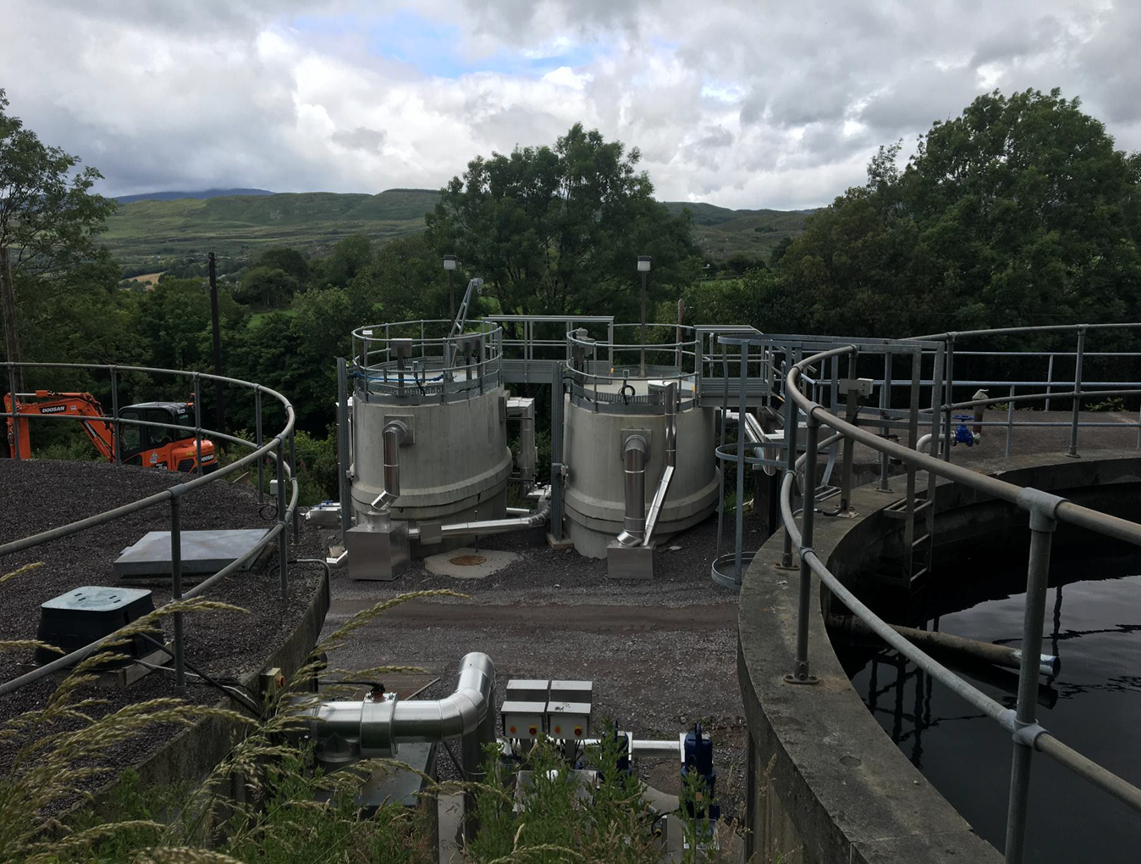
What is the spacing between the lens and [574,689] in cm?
740

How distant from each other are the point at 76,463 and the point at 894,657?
264 inches

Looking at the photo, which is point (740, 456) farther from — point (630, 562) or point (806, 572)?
point (806, 572)

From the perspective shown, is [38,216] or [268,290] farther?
[268,290]

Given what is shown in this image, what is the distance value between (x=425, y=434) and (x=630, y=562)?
454cm

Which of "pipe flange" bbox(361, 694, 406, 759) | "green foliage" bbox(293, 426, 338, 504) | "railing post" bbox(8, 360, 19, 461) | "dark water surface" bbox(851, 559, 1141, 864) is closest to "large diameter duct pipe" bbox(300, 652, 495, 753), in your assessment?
"pipe flange" bbox(361, 694, 406, 759)

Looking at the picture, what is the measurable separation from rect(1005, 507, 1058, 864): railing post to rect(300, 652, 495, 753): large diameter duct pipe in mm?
3251

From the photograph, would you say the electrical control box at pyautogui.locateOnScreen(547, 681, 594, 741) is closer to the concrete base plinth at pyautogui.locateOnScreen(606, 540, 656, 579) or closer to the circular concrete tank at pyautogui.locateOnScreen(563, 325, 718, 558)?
the concrete base plinth at pyautogui.locateOnScreen(606, 540, 656, 579)

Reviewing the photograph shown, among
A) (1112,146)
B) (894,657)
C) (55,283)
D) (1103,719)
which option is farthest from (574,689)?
(1112,146)

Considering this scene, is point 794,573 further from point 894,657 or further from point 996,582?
point 996,582

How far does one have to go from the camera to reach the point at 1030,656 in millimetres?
1971

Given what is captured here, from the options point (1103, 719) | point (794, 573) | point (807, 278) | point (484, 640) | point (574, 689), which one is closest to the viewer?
point (1103, 719)

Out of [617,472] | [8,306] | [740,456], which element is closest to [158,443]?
[617,472]

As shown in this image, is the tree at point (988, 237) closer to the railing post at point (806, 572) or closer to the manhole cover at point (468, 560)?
the manhole cover at point (468, 560)

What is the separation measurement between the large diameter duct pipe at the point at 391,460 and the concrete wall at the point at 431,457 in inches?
7.1
